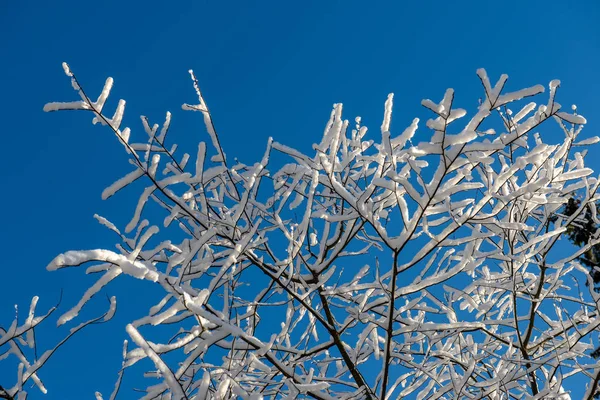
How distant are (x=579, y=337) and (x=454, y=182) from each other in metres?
1.79

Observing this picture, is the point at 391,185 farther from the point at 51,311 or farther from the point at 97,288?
the point at 51,311

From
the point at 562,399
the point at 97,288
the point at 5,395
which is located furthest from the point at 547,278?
the point at 5,395

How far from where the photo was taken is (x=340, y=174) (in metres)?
3.59

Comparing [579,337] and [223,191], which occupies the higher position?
[223,191]

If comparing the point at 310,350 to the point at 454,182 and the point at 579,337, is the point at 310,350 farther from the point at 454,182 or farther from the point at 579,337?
the point at 579,337

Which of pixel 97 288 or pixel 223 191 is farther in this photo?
pixel 223 191

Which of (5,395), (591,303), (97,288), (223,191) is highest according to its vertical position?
(223,191)

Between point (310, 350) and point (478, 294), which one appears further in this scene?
point (478, 294)

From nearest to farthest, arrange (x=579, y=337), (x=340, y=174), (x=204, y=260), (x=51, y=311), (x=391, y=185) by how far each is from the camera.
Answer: (x=391, y=185) < (x=51, y=311) < (x=204, y=260) < (x=579, y=337) < (x=340, y=174)

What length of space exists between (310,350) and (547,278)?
70.2 inches

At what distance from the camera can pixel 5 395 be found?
2.13m

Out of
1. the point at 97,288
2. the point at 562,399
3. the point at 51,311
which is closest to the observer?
the point at 97,288

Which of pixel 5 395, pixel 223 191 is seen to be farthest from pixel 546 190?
pixel 5 395

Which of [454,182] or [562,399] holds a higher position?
[454,182]
